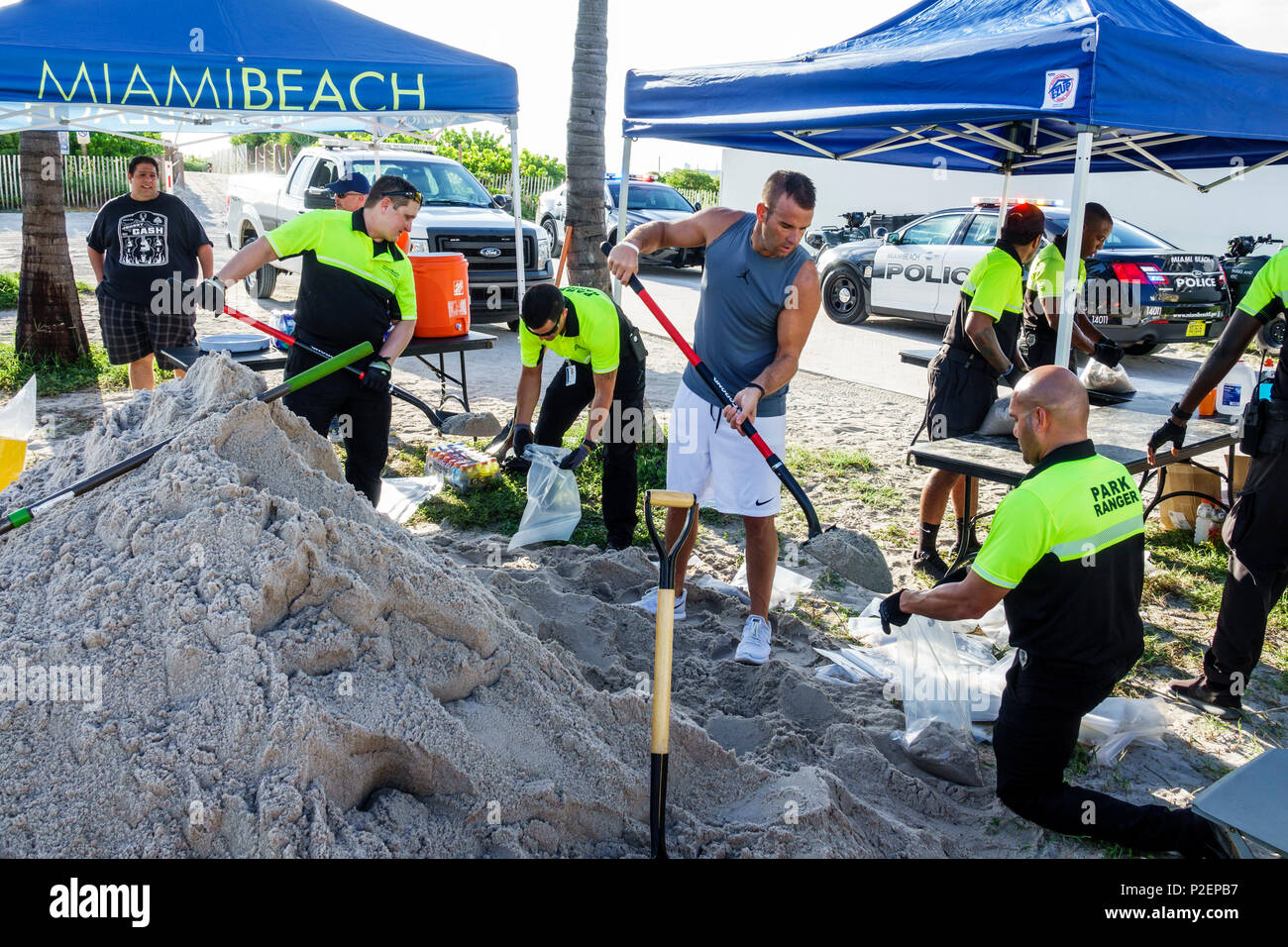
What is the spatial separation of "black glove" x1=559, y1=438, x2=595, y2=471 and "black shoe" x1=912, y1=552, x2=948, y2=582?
→ 188 cm

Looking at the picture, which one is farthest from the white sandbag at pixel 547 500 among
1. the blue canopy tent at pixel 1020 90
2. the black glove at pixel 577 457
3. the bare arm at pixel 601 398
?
the blue canopy tent at pixel 1020 90

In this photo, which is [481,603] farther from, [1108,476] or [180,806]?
[1108,476]

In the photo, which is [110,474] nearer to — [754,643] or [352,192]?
[754,643]

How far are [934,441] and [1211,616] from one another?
5.31 feet

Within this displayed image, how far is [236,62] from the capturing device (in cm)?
579

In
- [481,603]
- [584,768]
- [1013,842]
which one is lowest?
[1013,842]

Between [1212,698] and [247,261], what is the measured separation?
4.59 meters

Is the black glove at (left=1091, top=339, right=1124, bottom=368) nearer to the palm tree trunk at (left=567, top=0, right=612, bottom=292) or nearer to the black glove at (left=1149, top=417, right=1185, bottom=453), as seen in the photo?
the black glove at (left=1149, top=417, right=1185, bottom=453)

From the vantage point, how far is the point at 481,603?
10.4ft

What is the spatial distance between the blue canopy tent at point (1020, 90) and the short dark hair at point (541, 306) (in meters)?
1.60

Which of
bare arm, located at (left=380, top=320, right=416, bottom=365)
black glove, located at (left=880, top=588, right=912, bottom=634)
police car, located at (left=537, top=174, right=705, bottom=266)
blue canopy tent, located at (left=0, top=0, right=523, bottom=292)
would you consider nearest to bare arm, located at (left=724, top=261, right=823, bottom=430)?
black glove, located at (left=880, top=588, right=912, bottom=634)

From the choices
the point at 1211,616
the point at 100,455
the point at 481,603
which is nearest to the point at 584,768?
the point at 481,603

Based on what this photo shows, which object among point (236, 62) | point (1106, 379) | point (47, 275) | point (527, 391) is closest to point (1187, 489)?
point (1106, 379)

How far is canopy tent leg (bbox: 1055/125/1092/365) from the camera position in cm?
407
